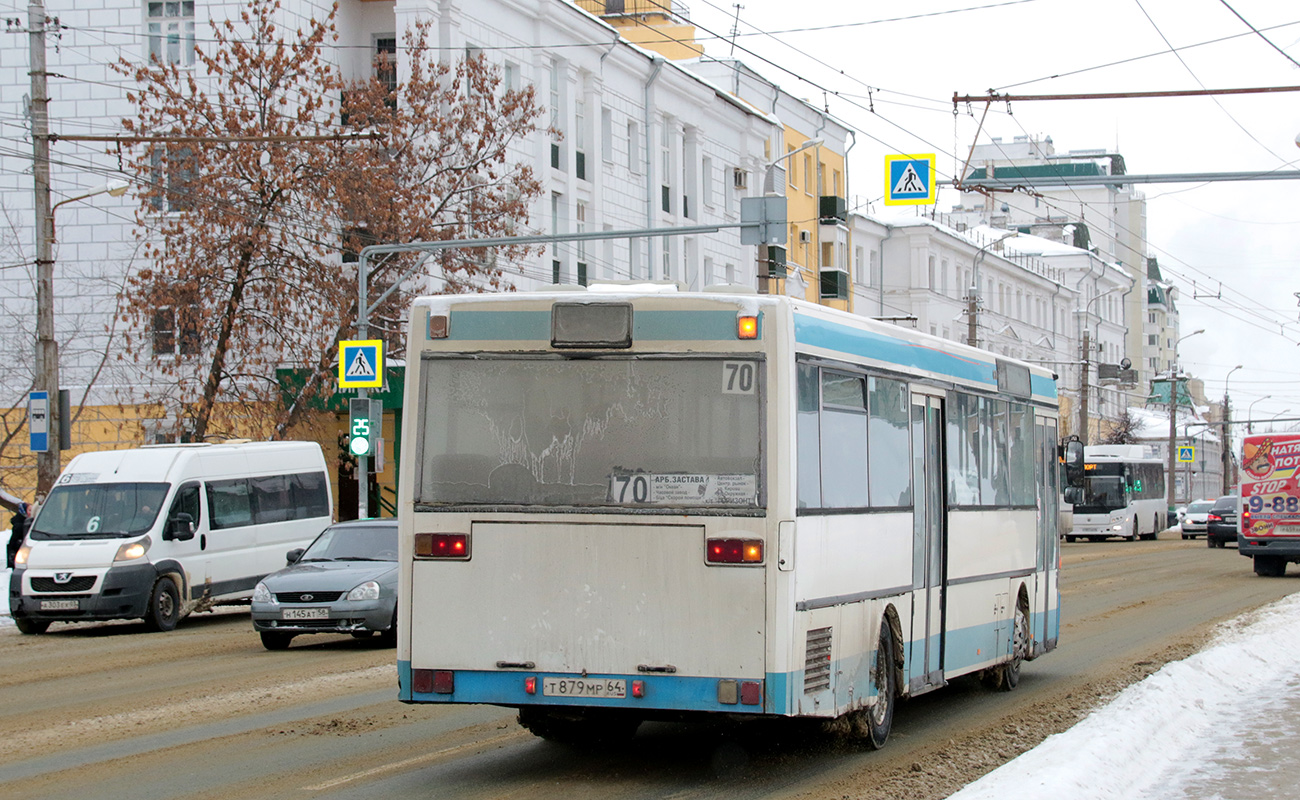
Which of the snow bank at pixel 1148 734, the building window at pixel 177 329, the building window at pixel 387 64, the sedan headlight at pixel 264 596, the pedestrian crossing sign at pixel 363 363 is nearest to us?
the snow bank at pixel 1148 734

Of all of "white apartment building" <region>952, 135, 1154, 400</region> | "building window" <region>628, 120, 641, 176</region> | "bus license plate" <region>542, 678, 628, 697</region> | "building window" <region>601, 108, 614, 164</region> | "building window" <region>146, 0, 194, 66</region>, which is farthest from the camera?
"white apartment building" <region>952, 135, 1154, 400</region>

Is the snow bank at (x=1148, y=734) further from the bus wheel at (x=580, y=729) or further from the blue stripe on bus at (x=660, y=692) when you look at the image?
the bus wheel at (x=580, y=729)

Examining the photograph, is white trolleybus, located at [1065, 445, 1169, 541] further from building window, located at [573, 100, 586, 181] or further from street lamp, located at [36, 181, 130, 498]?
street lamp, located at [36, 181, 130, 498]

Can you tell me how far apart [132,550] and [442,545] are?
13087 millimetres

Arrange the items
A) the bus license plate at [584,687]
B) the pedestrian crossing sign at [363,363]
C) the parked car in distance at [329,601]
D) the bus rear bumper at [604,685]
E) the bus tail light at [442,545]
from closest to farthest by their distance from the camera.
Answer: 1. the bus rear bumper at [604,685]
2. the bus license plate at [584,687]
3. the bus tail light at [442,545]
4. the parked car in distance at [329,601]
5. the pedestrian crossing sign at [363,363]

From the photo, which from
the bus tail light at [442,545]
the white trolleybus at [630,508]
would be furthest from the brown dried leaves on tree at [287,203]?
the bus tail light at [442,545]

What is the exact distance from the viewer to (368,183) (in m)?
33.1

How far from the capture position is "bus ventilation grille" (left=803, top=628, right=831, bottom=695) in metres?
9.09

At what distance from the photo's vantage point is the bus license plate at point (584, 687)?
8922 millimetres

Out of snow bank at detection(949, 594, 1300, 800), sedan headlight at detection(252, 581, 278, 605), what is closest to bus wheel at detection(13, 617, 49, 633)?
sedan headlight at detection(252, 581, 278, 605)

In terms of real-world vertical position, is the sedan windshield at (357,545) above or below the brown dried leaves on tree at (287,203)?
below

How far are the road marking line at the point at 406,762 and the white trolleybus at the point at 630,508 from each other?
64cm

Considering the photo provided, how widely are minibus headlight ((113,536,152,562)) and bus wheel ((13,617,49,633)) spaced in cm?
141

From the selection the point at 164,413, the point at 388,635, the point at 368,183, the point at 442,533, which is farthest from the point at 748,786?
the point at 164,413
